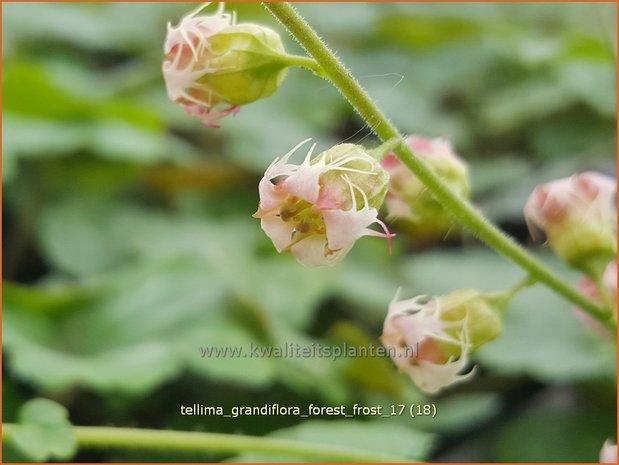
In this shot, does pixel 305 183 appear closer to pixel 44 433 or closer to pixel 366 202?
pixel 366 202

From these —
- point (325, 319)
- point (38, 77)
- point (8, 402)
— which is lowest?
point (325, 319)

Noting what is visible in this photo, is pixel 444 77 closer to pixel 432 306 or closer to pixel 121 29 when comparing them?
pixel 121 29

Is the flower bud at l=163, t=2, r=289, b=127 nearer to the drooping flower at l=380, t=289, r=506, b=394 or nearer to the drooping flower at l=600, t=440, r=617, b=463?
the drooping flower at l=380, t=289, r=506, b=394

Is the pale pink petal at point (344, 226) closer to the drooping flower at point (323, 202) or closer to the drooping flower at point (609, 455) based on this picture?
the drooping flower at point (323, 202)

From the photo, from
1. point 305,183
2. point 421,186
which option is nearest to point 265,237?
point 421,186

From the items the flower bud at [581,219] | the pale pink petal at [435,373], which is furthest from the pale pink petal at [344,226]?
the flower bud at [581,219]

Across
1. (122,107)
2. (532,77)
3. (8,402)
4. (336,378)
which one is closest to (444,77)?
(532,77)
